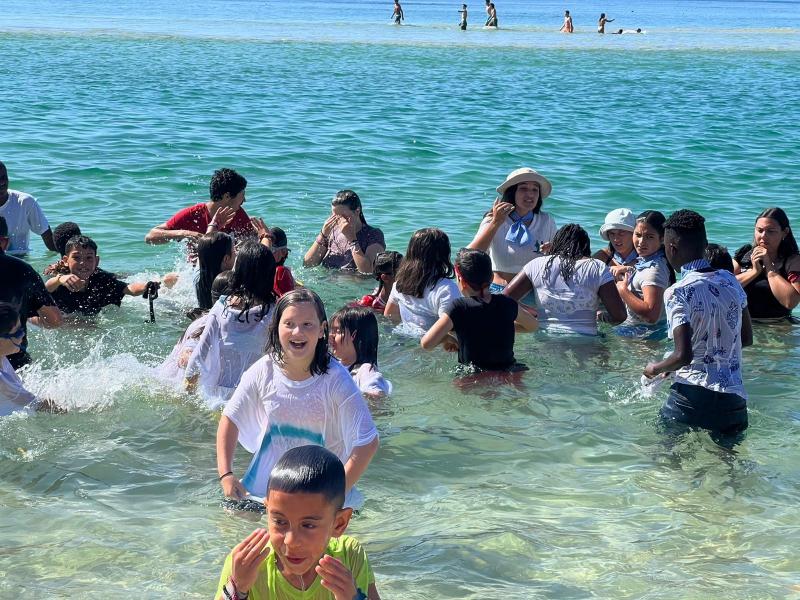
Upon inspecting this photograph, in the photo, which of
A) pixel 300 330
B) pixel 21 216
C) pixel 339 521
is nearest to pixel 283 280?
pixel 300 330

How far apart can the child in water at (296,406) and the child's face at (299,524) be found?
118cm

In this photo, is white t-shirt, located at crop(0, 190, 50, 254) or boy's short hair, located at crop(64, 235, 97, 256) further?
white t-shirt, located at crop(0, 190, 50, 254)

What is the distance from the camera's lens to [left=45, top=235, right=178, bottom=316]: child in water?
848cm

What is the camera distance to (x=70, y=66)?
31766 mm

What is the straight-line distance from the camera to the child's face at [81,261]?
846cm

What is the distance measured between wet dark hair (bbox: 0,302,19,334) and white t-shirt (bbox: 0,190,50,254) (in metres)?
4.02

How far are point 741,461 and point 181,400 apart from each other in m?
3.60

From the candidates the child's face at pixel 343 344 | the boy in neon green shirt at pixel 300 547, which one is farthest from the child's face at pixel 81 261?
the boy in neon green shirt at pixel 300 547

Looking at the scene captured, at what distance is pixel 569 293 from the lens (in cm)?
814

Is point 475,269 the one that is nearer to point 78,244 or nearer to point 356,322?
point 356,322

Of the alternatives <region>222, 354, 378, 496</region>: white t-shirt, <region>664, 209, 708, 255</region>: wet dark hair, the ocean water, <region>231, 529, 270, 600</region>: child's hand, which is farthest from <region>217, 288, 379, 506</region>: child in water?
<region>664, 209, 708, 255</region>: wet dark hair

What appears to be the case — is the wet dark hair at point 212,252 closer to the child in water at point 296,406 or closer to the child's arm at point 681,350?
the child in water at point 296,406

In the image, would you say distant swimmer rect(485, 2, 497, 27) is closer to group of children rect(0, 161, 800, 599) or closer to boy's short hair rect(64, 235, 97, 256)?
group of children rect(0, 161, 800, 599)

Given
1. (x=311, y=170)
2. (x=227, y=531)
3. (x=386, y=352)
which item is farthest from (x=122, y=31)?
(x=227, y=531)
